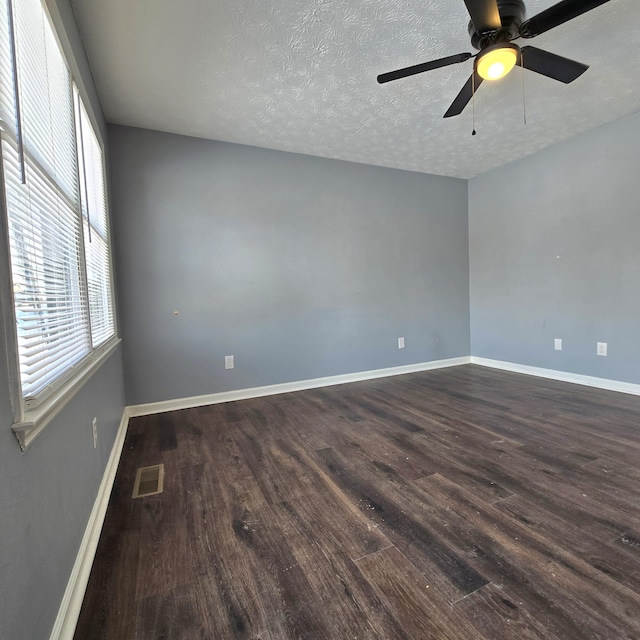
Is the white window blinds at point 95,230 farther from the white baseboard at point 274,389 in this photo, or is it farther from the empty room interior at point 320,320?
the white baseboard at point 274,389

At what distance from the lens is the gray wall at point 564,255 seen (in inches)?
124

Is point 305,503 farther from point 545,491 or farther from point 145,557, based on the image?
point 545,491

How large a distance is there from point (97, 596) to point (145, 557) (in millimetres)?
191

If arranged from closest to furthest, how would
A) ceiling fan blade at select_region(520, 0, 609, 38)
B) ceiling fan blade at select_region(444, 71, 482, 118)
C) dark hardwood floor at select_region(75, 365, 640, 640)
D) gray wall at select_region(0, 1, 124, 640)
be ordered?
1. gray wall at select_region(0, 1, 124, 640)
2. dark hardwood floor at select_region(75, 365, 640, 640)
3. ceiling fan blade at select_region(520, 0, 609, 38)
4. ceiling fan blade at select_region(444, 71, 482, 118)

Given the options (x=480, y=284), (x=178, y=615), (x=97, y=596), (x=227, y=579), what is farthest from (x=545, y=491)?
(x=480, y=284)

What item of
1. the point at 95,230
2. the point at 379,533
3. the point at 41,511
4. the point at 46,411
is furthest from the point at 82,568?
the point at 95,230

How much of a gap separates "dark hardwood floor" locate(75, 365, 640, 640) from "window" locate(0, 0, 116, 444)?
2.54 feet

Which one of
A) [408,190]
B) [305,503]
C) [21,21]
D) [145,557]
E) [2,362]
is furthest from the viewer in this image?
[408,190]

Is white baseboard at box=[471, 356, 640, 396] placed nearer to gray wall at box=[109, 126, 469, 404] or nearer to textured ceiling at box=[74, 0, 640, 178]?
gray wall at box=[109, 126, 469, 404]

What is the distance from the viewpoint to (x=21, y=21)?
1.02 meters

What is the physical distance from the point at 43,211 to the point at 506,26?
7.26 feet

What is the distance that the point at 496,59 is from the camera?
1.67 metres

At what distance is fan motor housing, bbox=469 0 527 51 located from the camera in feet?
5.30

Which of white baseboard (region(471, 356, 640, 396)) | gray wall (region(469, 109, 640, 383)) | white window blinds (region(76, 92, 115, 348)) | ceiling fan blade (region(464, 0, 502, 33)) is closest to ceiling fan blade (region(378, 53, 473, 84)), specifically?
ceiling fan blade (region(464, 0, 502, 33))
